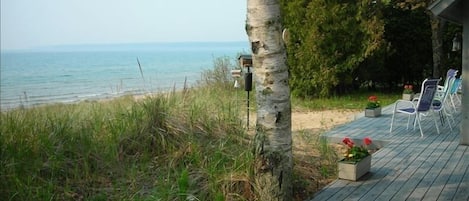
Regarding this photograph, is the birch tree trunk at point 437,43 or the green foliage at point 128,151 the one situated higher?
the birch tree trunk at point 437,43

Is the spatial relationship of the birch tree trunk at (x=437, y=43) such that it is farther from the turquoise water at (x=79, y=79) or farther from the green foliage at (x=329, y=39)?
the turquoise water at (x=79, y=79)

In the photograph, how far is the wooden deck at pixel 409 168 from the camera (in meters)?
3.91

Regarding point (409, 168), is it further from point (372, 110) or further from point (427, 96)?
point (372, 110)

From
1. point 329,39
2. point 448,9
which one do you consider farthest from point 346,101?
point 448,9

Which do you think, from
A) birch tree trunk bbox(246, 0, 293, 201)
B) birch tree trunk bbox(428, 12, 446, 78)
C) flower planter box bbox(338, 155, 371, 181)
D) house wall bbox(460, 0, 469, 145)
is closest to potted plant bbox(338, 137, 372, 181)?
flower planter box bbox(338, 155, 371, 181)

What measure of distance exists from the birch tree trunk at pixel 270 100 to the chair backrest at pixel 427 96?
3618 millimetres

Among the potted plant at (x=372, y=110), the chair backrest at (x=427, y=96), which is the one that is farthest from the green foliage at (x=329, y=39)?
the chair backrest at (x=427, y=96)

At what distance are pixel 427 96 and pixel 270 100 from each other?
3.91 m

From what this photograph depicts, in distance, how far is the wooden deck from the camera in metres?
3.91

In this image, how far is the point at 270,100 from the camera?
3520 millimetres

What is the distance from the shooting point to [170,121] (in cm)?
502

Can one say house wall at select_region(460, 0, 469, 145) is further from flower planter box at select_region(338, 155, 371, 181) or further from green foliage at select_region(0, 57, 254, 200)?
green foliage at select_region(0, 57, 254, 200)

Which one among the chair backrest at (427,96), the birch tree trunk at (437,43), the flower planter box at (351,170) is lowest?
the flower planter box at (351,170)

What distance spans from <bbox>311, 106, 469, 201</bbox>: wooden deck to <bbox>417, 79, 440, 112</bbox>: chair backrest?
44 centimetres
